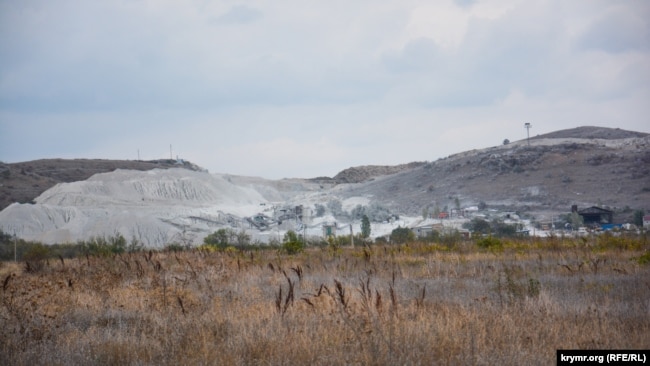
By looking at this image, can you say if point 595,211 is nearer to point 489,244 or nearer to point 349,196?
point 489,244

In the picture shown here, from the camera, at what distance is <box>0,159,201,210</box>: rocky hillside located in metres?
75.1

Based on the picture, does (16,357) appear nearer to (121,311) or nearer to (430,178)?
(121,311)

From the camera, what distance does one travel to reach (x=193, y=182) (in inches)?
2985

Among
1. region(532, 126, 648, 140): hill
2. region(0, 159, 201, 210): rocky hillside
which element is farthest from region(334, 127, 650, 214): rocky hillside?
region(0, 159, 201, 210): rocky hillside

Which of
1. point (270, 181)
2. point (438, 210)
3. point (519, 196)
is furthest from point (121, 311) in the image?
point (270, 181)

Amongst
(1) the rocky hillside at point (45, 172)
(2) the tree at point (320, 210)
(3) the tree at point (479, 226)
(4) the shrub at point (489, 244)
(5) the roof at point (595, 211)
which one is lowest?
(3) the tree at point (479, 226)

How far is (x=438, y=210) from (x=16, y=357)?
52166 mm

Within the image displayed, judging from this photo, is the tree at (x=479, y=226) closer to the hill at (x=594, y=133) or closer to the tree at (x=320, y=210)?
the tree at (x=320, y=210)

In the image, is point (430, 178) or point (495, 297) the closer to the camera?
point (495, 297)

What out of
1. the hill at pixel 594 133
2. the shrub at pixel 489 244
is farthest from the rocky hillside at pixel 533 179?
the shrub at pixel 489 244

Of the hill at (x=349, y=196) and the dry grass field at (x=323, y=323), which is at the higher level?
the hill at (x=349, y=196)

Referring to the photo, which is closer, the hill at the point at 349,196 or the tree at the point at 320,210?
the hill at the point at 349,196

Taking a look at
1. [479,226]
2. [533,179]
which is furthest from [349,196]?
[479,226]

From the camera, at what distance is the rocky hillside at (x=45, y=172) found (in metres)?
75.1
